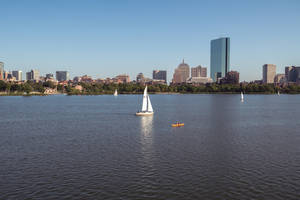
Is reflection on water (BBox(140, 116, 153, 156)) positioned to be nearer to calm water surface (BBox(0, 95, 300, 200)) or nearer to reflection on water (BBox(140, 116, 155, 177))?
reflection on water (BBox(140, 116, 155, 177))

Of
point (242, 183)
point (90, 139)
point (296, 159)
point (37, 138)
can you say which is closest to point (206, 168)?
point (242, 183)

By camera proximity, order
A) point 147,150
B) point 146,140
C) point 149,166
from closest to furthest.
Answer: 1. point 149,166
2. point 147,150
3. point 146,140

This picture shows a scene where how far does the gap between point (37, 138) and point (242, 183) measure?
42.9m

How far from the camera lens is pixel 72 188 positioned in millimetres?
31750

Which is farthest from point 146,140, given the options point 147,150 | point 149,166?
point 149,166

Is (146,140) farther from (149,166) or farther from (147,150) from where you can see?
(149,166)

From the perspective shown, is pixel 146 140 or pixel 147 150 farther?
pixel 146 140

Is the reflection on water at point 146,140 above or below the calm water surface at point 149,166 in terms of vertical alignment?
above

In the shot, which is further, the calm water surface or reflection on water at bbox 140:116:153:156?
reflection on water at bbox 140:116:153:156

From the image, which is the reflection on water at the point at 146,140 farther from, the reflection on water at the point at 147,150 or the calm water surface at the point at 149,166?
the calm water surface at the point at 149,166

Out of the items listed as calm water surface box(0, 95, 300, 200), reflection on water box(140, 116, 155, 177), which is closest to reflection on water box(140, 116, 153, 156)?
reflection on water box(140, 116, 155, 177)

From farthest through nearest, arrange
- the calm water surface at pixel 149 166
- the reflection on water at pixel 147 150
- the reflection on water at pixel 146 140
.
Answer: the reflection on water at pixel 146 140 → the reflection on water at pixel 147 150 → the calm water surface at pixel 149 166

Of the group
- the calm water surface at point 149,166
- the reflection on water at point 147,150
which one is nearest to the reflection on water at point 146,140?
the reflection on water at point 147,150

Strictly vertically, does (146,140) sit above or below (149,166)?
above
